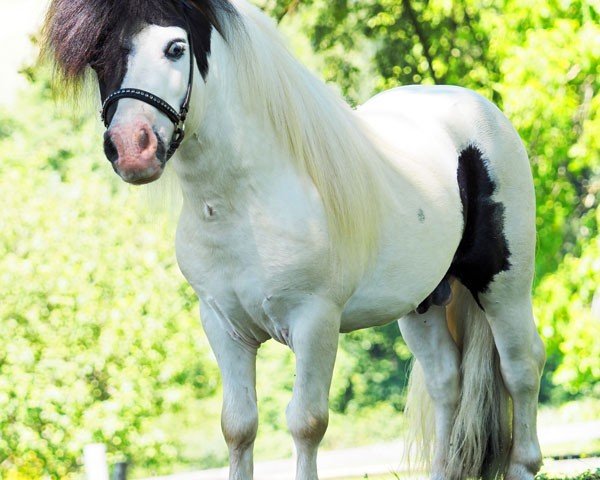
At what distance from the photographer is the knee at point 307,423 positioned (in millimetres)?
3504

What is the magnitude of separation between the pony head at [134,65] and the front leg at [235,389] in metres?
0.86

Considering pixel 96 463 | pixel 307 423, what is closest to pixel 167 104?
pixel 307 423

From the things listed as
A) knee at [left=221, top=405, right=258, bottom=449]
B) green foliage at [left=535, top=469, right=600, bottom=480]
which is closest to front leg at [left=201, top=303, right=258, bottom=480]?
knee at [left=221, top=405, right=258, bottom=449]

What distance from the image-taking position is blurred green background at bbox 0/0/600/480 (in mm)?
8812

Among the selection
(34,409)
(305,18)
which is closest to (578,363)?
(305,18)

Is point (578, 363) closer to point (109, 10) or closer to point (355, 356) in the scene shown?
point (109, 10)

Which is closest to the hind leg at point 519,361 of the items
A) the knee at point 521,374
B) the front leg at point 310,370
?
the knee at point 521,374

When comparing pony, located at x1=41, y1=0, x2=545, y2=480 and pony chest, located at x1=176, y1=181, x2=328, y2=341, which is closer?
pony, located at x1=41, y1=0, x2=545, y2=480

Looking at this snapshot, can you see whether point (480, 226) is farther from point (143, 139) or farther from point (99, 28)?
point (99, 28)

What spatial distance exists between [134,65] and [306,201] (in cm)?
81

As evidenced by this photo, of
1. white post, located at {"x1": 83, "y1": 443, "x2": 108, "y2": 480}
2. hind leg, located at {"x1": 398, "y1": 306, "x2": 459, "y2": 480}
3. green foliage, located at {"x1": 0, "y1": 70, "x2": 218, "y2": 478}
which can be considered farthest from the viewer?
green foliage, located at {"x1": 0, "y1": 70, "x2": 218, "y2": 478}

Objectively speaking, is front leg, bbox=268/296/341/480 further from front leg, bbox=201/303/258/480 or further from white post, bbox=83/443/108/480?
white post, bbox=83/443/108/480

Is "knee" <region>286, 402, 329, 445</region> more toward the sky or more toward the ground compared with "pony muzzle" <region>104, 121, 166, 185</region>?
more toward the ground

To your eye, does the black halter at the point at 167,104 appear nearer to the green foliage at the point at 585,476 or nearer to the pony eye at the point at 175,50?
the pony eye at the point at 175,50
